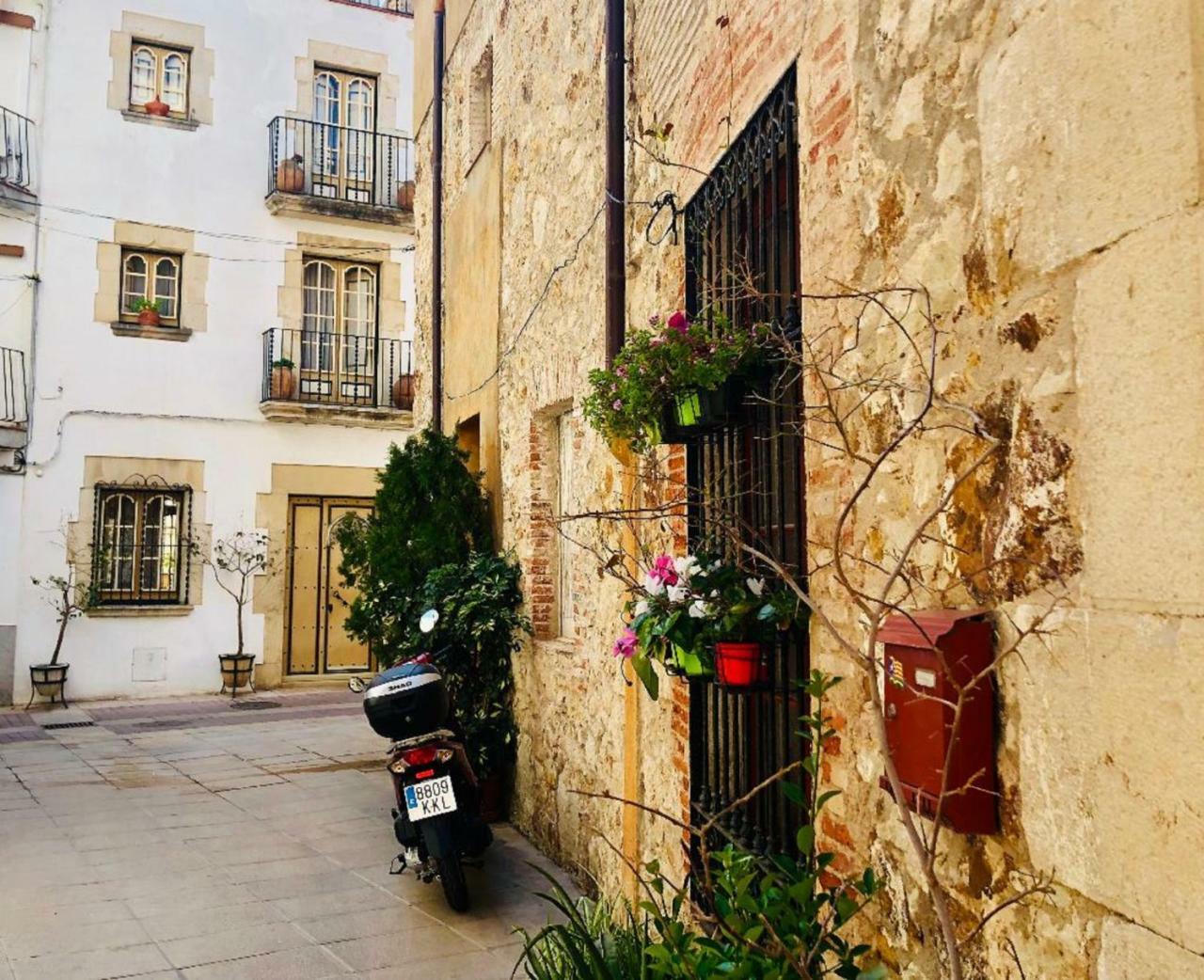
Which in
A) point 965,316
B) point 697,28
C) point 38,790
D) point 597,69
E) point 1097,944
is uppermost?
point 597,69

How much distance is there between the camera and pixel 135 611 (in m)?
13.7

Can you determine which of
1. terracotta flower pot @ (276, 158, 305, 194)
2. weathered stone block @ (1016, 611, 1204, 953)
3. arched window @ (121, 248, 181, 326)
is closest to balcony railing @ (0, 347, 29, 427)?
arched window @ (121, 248, 181, 326)

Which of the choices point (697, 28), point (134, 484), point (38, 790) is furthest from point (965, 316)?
point (134, 484)

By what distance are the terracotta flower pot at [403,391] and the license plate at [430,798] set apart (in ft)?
35.3

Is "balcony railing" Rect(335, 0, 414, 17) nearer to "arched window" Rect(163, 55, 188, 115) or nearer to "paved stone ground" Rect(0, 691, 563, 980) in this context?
"arched window" Rect(163, 55, 188, 115)

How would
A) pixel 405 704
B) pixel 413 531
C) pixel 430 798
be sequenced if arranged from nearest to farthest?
pixel 430 798
pixel 405 704
pixel 413 531

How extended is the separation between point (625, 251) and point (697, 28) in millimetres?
1144

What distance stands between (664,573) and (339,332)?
12.9 m

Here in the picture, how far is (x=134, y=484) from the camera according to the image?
13836 millimetres

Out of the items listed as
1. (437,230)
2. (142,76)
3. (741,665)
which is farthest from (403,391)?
(741,665)

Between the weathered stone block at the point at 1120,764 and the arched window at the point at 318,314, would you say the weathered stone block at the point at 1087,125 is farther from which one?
the arched window at the point at 318,314

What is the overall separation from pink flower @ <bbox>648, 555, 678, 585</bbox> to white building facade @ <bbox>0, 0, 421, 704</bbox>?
11854 millimetres

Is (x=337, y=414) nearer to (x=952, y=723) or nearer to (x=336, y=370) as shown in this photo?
(x=336, y=370)

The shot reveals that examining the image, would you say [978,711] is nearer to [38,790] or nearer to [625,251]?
A: [625,251]
